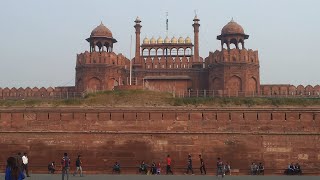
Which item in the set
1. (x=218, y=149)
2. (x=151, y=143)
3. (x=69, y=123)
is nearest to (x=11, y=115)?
(x=69, y=123)

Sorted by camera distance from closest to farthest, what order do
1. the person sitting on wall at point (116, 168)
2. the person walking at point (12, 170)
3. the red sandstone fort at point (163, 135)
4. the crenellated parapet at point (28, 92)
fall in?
the person walking at point (12, 170) → the person sitting on wall at point (116, 168) → the red sandstone fort at point (163, 135) → the crenellated parapet at point (28, 92)

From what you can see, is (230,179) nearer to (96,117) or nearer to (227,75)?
(96,117)

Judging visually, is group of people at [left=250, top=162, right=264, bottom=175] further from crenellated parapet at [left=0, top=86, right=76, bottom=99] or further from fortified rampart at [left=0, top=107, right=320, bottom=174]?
crenellated parapet at [left=0, top=86, right=76, bottom=99]

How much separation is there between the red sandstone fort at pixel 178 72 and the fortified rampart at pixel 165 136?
6117mm

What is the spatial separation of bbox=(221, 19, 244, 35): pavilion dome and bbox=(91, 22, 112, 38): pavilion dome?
26.8 feet

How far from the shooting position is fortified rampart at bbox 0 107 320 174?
19484mm

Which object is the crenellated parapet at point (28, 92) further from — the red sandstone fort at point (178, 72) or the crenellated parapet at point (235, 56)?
the crenellated parapet at point (235, 56)

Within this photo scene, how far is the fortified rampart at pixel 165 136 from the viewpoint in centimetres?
1948

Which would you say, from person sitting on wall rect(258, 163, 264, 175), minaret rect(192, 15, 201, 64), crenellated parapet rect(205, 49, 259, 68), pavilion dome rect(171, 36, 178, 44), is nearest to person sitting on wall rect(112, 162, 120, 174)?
person sitting on wall rect(258, 163, 264, 175)

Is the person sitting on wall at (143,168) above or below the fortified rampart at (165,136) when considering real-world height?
below

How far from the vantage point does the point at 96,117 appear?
20.6m

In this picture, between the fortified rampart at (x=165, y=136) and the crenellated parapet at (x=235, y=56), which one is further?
the crenellated parapet at (x=235, y=56)

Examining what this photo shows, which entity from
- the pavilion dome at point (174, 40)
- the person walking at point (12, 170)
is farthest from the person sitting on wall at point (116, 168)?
the pavilion dome at point (174, 40)

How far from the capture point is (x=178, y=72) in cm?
2998
